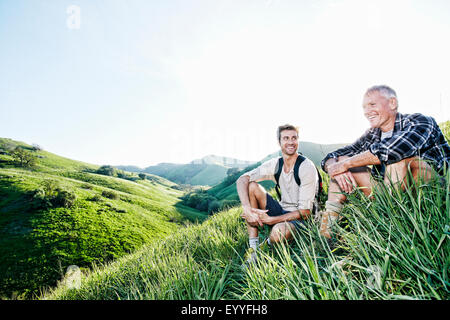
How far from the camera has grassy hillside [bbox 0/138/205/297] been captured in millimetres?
39562

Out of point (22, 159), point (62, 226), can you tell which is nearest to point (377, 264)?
point (62, 226)

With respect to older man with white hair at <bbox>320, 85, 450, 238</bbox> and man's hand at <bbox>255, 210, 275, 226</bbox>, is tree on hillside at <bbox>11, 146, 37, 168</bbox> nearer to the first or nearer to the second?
man's hand at <bbox>255, 210, 275, 226</bbox>

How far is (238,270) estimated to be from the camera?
2.62 metres

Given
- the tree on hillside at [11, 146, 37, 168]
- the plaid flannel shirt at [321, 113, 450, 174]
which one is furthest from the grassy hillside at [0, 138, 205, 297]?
the plaid flannel shirt at [321, 113, 450, 174]

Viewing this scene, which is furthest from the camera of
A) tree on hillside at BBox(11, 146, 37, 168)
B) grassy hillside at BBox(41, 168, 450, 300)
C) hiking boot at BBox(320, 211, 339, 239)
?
tree on hillside at BBox(11, 146, 37, 168)

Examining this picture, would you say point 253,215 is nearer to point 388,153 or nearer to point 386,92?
point 388,153

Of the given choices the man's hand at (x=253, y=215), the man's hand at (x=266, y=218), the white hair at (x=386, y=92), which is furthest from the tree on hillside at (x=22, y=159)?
the white hair at (x=386, y=92)

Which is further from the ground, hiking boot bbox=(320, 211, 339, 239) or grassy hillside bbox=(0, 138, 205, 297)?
hiking boot bbox=(320, 211, 339, 239)

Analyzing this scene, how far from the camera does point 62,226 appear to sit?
5078cm

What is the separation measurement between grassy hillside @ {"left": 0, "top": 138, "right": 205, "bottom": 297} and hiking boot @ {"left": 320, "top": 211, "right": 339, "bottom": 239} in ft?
104

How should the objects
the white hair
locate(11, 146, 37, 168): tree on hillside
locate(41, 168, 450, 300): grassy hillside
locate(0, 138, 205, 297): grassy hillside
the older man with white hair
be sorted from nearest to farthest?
locate(41, 168, 450, 300): grassy hillside, the older man with white hair, the white hair, locate(0, 138, 205, 297): grassy hillside, locate(11, 146, 37, 168): tree on hillside

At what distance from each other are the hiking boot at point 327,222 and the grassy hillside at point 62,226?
31.6 m

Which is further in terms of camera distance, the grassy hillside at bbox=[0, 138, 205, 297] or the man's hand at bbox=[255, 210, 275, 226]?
the grassy hillside at bbox=[0, 138, 205, 297]

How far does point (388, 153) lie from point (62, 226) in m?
67.6
